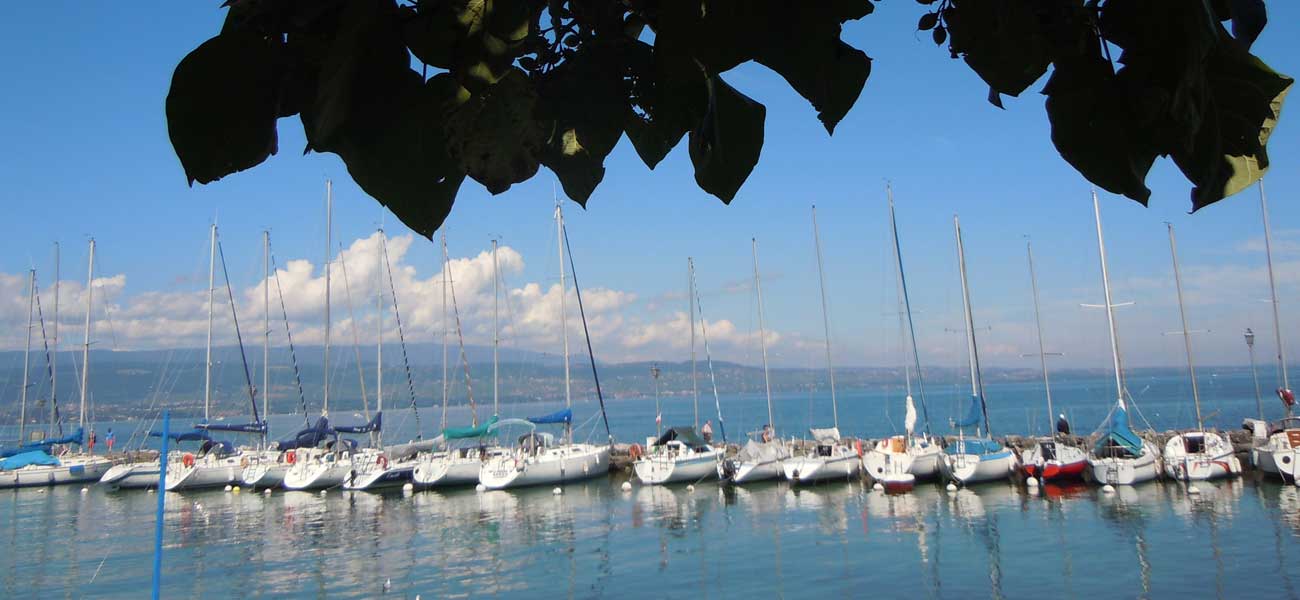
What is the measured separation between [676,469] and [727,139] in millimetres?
34806

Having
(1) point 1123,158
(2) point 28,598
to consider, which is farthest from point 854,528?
(1) point 1123,158

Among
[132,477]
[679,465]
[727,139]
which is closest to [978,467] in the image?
[679,465]

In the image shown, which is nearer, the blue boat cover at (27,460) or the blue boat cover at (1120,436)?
the blue boat cover at (1120,436)

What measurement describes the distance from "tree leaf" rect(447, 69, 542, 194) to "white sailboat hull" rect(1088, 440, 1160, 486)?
109ft

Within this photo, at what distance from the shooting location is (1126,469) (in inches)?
1155

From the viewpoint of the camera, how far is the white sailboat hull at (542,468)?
35.5 meters

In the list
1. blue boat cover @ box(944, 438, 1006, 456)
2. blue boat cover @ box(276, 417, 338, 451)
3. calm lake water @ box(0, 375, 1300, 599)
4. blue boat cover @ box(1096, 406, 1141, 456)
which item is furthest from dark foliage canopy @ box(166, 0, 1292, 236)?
blue boat cover @ box(276, 417, 338, 451)

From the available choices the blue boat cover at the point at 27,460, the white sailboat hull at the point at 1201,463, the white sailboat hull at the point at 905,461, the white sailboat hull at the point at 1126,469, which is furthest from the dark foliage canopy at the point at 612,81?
the blue boat cover at the point at 27,460

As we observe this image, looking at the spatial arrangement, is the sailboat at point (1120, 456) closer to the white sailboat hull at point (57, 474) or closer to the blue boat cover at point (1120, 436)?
the blue boat cover at point (1120, 436)

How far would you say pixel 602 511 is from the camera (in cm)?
2991

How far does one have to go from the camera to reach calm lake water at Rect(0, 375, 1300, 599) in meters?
18.9

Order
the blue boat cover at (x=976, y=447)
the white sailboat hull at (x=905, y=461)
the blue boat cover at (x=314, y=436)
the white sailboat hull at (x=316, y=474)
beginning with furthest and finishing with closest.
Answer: the blue boat cover at (x=314, y=436), the white sailboat hull at (x=316, y=474), the blue boat cover at (x=976, y=447), the white sailboat hull at (x=905, y=461)

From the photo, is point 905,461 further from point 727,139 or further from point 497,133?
point 497,133

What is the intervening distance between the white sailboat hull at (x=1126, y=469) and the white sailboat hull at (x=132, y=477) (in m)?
40.2
